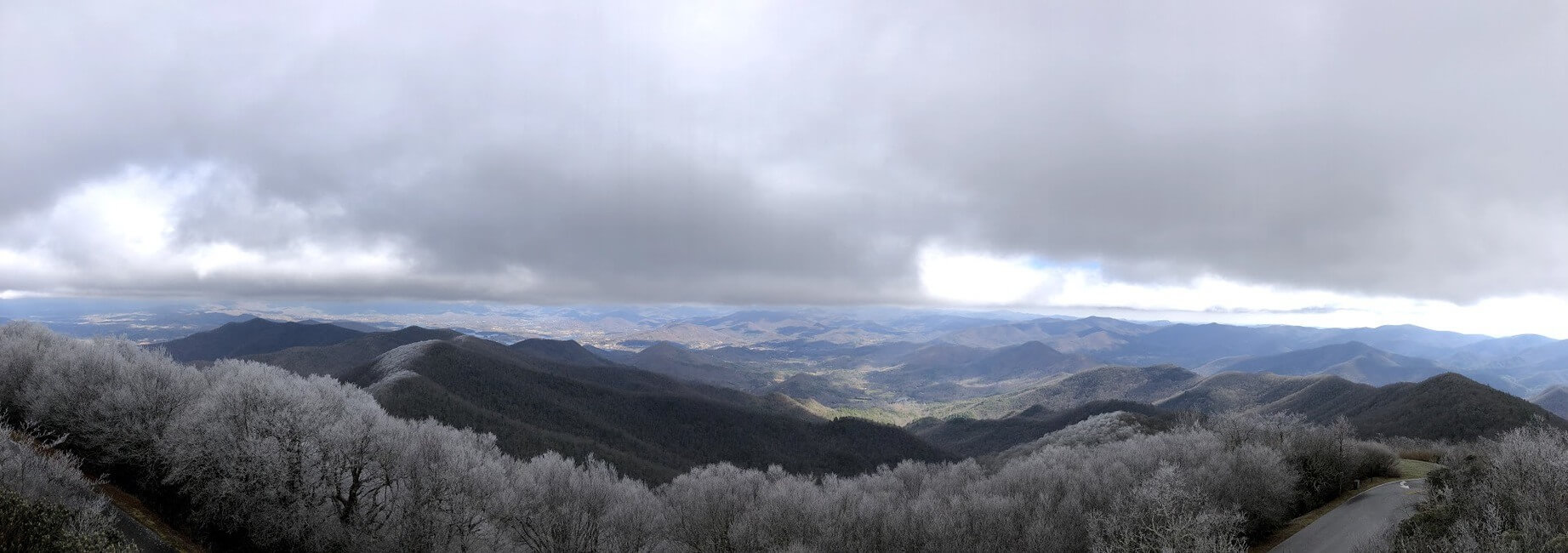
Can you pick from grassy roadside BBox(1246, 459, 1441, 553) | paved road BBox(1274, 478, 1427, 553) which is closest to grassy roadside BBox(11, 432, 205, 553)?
grassy roadside BBox(1246, 459, 1441, 553)

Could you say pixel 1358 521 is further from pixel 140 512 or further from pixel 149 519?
pixel 140 512

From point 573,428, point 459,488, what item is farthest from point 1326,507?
point 573,428

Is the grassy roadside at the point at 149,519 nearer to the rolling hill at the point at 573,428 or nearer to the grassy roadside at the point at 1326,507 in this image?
the grassy roadside at the point at 1326,507

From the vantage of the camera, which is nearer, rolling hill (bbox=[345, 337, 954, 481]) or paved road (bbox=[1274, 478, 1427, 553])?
paved road (bbox=[1274, 478, 1427, 553])

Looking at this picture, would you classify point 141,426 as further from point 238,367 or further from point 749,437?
point 749,437

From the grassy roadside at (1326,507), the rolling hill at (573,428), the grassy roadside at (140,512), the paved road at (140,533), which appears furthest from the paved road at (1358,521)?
the rolling hill at (573,428)

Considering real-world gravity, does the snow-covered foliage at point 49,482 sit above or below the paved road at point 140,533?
above

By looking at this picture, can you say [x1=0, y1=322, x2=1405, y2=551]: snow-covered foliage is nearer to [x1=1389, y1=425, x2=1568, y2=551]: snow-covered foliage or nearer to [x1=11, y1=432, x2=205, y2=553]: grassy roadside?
[x1=11, y1=432, x2=205, y2=553]: grassy roadside
